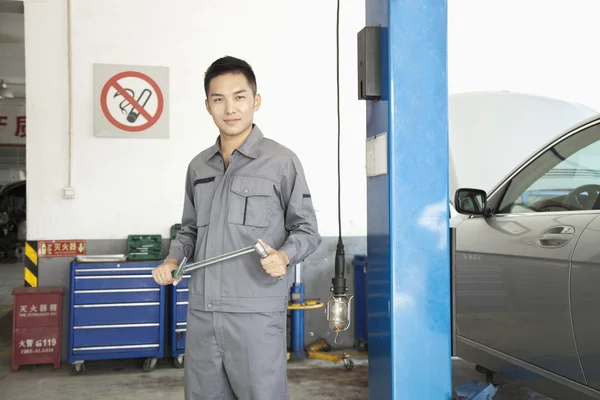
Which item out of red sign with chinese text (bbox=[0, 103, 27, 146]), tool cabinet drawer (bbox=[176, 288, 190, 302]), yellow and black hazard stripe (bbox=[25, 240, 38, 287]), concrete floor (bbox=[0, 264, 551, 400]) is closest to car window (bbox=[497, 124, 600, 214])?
concrete floor (bbox=[0, 264, 551, 400])

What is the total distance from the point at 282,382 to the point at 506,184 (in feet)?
5.47

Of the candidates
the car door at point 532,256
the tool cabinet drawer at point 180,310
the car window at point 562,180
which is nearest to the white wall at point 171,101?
the tool cabinet drawer at point 180,310

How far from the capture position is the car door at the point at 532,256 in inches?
84.4

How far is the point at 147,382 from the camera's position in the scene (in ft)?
11.7

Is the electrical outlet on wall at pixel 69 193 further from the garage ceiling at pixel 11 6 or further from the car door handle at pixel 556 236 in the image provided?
the car door handle at pixel 556 236

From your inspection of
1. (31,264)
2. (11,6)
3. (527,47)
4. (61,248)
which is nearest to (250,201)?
(61,248)

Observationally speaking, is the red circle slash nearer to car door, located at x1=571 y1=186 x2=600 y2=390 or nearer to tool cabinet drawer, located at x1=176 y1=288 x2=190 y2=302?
tool cabinet drawer, located at x1=176 y1=288 x2=190 y2=302

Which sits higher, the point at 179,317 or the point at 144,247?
the point at 144,247

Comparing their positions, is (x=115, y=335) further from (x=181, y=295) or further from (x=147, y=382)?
(x=181, y=295)

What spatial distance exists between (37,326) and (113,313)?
55cm

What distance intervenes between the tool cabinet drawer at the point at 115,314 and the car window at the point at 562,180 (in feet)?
7.61

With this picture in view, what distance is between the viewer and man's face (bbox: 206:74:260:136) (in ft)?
5.57

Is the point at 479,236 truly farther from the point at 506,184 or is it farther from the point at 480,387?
the point at 480,387

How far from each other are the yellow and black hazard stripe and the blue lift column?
3.10 m
